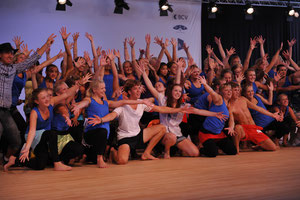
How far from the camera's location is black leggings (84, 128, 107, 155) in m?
4.40

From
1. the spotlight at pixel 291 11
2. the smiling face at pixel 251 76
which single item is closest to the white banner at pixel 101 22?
the spotlight at pixel 291 11

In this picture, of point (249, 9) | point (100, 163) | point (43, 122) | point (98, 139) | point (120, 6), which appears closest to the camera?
point (43, 122)

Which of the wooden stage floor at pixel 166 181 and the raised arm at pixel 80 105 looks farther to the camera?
the raised arm at pixel 80 105

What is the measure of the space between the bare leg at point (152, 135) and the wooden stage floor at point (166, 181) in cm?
27

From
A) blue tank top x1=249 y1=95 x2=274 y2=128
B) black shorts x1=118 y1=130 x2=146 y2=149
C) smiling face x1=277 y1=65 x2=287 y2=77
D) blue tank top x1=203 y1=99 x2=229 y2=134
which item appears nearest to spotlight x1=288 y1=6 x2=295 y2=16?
smiling face x1=277 y1=65 x2=287 y2=77

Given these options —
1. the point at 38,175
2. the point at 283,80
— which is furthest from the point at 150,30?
the point at 38,175

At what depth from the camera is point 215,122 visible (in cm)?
519

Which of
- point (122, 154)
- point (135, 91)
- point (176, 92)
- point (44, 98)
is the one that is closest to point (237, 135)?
point (176, 92)

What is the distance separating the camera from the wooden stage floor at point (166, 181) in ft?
9.24

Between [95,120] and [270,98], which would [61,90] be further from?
[270,98]

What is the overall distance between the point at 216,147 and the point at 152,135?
35.5 inches

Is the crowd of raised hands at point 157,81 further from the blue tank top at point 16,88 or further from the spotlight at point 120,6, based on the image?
the spotlight at point 120,6

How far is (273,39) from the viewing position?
411 inches

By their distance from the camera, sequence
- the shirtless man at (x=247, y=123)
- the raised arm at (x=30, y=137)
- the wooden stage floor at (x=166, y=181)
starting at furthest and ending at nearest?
the shirtless man at (x=247, y=123) < the raised arm at (x=30, y=137) < the wooden stage floor at (x=166, y=181)
